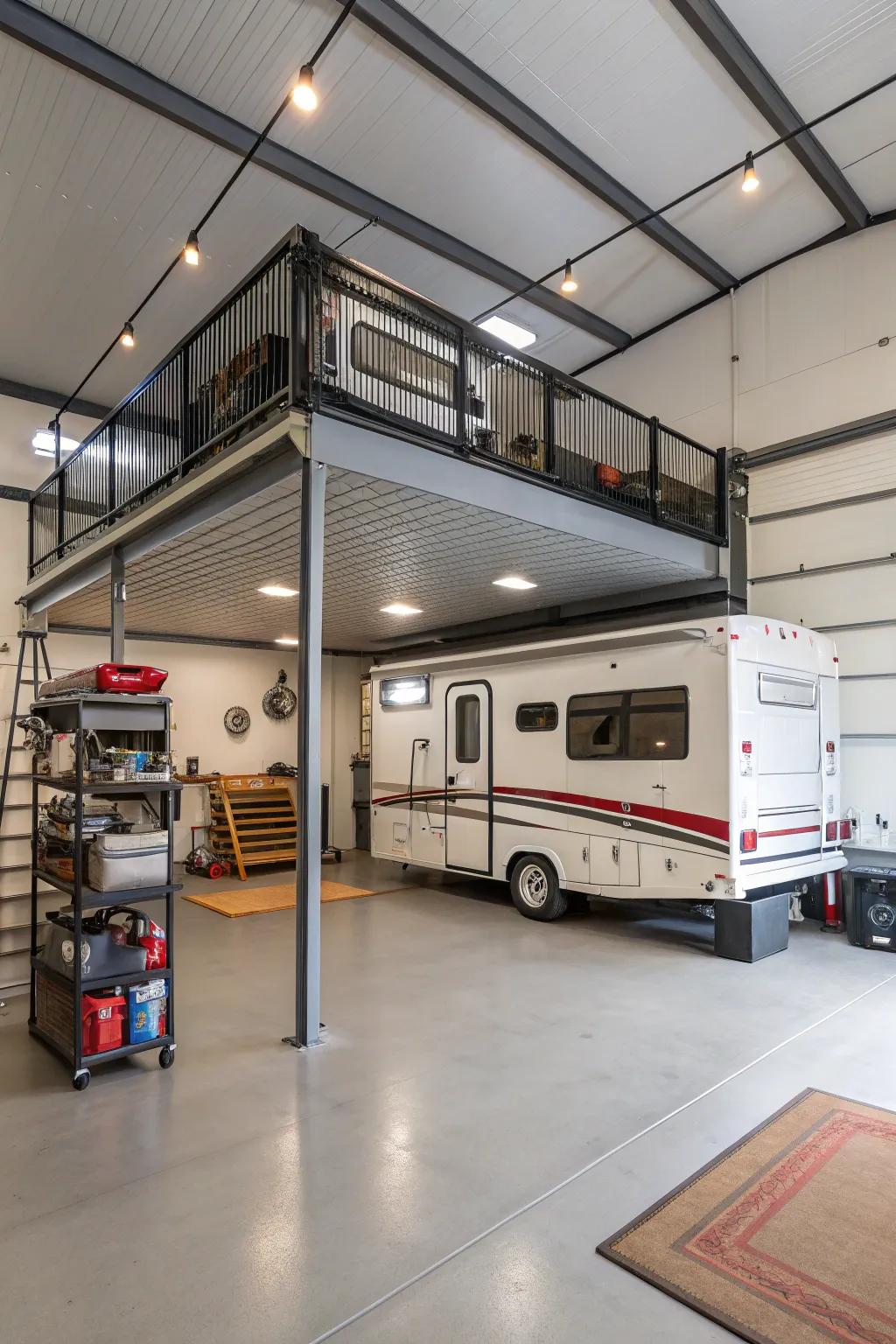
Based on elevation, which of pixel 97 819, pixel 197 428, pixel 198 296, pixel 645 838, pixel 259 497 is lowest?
pixel 645 838

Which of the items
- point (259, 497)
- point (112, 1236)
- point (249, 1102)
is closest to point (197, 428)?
point (259, 497)

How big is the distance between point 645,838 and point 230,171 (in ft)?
22.1

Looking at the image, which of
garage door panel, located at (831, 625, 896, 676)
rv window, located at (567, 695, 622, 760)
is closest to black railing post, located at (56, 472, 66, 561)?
rv window, located at (567, 695, 622, 760)

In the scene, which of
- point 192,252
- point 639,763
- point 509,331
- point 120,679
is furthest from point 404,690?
point 120,679

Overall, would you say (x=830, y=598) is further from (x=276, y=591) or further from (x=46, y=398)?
(x=46, y=398)

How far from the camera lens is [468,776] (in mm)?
8375

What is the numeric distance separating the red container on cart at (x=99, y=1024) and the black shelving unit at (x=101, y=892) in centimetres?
4

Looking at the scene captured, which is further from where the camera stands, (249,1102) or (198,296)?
(198,296)

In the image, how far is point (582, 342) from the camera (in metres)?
10.1

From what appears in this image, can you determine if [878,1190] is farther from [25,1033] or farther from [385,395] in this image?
[385,395]

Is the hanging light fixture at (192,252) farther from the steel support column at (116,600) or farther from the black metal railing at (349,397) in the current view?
the steel support column at (116,600)

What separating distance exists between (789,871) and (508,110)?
670cm

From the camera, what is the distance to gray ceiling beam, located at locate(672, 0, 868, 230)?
5.88 metres

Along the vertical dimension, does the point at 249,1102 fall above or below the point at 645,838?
below
